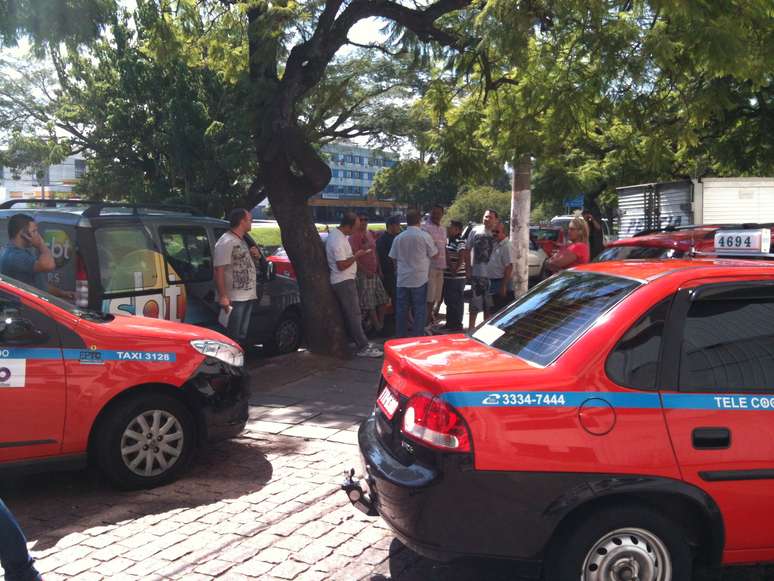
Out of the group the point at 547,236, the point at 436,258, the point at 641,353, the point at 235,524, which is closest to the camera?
the point at 641,353

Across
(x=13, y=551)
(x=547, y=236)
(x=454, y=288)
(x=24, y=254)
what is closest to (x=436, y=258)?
(x=454, y=288)

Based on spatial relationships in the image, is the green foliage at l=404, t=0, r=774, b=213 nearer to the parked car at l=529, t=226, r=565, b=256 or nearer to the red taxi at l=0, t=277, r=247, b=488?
the red taxi at l=0, t=277, r=247, b=488

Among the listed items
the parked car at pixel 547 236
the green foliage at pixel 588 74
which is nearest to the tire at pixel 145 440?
the green foliage at pixel 588 74

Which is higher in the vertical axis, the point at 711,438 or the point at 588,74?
the point at 588,74

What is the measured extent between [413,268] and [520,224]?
2562 millimetres

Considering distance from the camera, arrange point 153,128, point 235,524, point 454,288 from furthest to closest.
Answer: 1. point 153,128
2. point 454,288
3. point 235,524

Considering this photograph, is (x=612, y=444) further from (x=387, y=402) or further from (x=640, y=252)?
(x=640, y=252)

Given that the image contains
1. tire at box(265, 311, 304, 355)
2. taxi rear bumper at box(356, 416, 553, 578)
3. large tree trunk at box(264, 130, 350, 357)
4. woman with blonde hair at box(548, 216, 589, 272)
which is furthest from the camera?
tire at box(265, 311, 304, 355)

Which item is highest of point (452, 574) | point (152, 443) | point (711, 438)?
point (711, 438)

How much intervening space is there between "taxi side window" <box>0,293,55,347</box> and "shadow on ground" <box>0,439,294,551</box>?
1.07 m

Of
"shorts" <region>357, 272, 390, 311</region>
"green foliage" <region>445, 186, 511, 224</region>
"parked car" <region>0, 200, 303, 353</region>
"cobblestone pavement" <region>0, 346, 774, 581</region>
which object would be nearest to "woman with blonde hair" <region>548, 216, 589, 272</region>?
"shorts" <region>357, 272, 390, 311</region>

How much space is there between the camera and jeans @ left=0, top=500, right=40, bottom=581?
→ 3154 mm

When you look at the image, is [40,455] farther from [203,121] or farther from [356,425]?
[203,121]

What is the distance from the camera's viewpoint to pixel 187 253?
7.99 m
